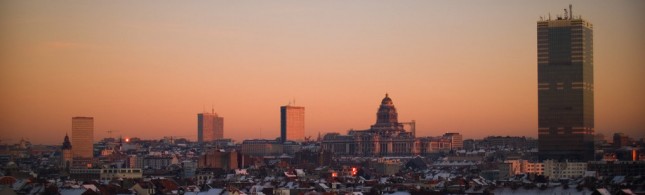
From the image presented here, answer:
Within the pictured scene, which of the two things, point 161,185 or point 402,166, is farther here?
point 402,166

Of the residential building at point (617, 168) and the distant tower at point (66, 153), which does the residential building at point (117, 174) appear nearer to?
the residential building at point (617, 168)

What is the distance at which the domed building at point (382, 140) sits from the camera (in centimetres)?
18075

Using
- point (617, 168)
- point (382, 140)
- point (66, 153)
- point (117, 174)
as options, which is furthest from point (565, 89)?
point (382, 140)

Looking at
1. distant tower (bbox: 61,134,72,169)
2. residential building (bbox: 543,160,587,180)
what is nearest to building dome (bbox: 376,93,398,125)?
distant tower (bbox: 61,134,72,169)

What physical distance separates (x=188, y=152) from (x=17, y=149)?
7910 centimetres

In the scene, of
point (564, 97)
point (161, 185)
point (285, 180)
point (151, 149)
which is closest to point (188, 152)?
point (151, 149)

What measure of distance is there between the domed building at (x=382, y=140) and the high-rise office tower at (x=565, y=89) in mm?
56423

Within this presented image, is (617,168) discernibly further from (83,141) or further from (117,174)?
(83,141)

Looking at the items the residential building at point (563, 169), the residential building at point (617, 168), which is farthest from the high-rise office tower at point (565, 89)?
the residential building at point (617, 168)

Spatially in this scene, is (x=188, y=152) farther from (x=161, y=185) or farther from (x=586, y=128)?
(x=161, y=185)

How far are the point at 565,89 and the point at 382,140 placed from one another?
200 feet

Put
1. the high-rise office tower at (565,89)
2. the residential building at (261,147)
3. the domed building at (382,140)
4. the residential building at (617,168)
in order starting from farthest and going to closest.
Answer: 1. the residential building at (261,147)
2. the domed building at (382,140)
3. the high-rise office tower at (565,89)
4. the residential building at (617,168)

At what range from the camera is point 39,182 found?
80125mm

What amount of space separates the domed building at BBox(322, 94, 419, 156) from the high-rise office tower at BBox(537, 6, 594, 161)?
56.4m
